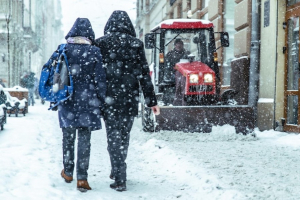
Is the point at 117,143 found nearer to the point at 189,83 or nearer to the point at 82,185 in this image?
the point at 82,185

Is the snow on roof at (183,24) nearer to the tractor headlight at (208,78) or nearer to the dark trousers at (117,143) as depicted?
the tractor headlight at (208,78)

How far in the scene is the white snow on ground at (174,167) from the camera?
428cm

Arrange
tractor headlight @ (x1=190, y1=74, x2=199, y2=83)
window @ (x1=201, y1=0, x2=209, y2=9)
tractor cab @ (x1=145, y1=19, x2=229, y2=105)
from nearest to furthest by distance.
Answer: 1. tractor headlight @ (x1=190, y1=74, x2=199, y2=83)
2. tractor cab @ (x1=145, y1=19, x2=229, y2=105)
3. window @ (x1=201, y1=0, x2=209, y2=9)

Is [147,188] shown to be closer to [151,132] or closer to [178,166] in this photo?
[178,166]

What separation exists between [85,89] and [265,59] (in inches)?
266

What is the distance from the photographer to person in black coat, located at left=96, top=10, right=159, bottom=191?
4504 mm

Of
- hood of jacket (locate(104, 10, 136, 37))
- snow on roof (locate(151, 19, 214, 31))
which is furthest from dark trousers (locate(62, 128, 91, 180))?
snow on roof (locate(151, 19, 214, 31))

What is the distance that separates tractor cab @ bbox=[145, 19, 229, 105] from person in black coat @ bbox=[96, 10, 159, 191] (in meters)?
4.26

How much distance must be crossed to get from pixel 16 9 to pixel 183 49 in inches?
1002

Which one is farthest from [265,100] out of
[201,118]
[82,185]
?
[82,185]

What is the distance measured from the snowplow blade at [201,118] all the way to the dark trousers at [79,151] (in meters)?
3.72

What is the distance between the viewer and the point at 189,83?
864 cm

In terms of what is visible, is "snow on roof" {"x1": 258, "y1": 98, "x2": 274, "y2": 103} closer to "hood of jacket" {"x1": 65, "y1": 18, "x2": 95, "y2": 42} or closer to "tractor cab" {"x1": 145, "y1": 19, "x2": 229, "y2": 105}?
"tractor cab" {"x1": 145, "y1": 19, "x2": 229, "y2": 105}

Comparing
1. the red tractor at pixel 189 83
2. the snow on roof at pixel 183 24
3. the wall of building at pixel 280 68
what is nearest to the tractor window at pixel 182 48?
the red tractor at pixel 189 83
